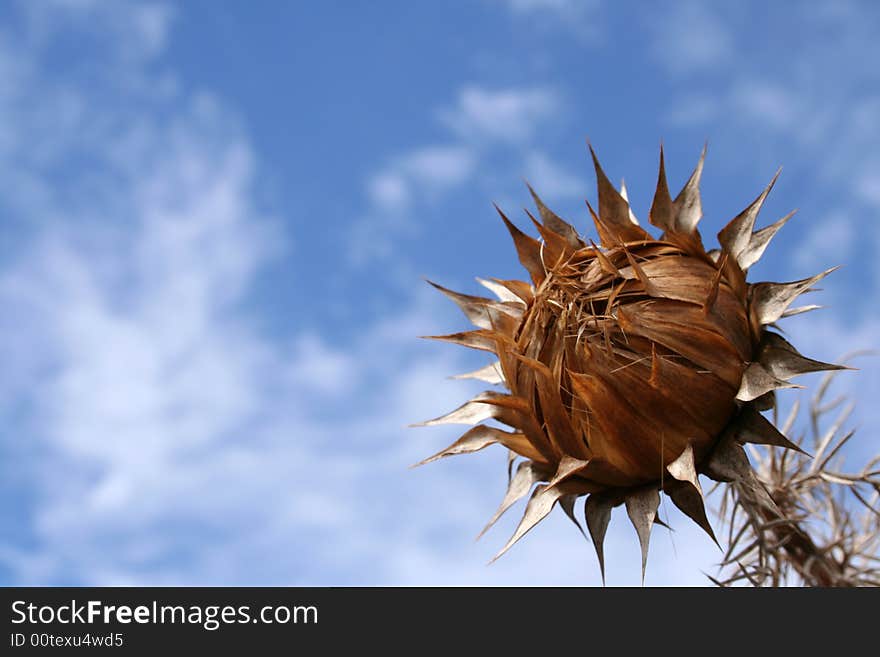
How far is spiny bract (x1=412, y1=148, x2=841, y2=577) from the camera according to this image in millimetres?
4449

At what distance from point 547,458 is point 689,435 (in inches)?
27.2

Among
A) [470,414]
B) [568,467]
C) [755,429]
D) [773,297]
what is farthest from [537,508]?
[773,297]

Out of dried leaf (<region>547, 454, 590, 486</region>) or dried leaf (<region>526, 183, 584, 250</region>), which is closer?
dried leaf (<region>547, 454, 590, 486</region>)

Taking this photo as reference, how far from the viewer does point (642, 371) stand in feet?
14.5

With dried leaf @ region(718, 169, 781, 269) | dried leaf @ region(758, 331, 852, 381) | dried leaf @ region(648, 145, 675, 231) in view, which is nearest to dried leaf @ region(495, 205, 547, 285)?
dried leaf @ region(648, 145, 675, 231)

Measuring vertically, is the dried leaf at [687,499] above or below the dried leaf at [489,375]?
below

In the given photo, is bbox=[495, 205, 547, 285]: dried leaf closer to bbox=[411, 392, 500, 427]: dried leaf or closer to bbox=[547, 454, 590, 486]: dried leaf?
bbox=[411, 392, 500, 427]: dried leaf

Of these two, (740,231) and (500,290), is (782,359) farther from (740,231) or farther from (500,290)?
(500,290)

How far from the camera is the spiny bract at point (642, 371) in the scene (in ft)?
14.6

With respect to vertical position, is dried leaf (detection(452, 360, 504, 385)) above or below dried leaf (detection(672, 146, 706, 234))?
below

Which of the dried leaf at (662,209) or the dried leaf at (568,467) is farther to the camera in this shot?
the dried leaf at (662,209)

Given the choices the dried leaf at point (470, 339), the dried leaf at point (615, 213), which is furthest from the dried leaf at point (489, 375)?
the dried leaf at point (615, 213)

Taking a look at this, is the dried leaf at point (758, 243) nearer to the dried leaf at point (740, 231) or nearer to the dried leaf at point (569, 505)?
the dried leaf at point (740, 231)
